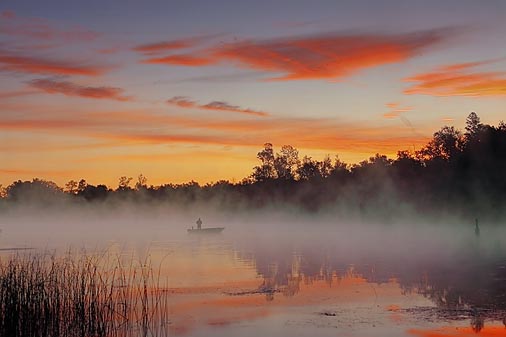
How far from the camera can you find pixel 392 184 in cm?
8469

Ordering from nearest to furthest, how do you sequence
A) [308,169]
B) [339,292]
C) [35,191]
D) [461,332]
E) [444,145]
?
[461,332]
[339,292]
[444,145]
[308,169]
[35,191]

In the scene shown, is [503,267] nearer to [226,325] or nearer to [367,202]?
[226,325]

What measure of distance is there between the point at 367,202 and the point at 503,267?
199 ft

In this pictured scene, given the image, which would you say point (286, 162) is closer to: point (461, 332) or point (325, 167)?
point (325, 167)

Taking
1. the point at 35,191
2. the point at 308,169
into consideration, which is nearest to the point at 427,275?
the point at 308,169

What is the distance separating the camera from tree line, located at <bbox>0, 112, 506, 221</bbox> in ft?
216

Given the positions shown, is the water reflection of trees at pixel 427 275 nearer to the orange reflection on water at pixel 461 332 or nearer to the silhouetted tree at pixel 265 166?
the orange reflection on water at pixel 461 332

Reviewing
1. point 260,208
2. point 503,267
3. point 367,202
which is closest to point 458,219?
point 367,202

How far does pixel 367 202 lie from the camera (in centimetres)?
9044

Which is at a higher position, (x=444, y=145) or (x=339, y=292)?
(x=444, y=145)

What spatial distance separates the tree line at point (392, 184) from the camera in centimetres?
6594

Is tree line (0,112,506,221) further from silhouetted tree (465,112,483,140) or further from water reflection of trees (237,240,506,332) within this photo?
water reflection of trees (237,240,506,332)

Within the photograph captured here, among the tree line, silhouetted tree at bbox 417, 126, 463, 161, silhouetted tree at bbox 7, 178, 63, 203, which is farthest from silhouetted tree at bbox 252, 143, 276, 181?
silhouetted tree at bbox 7, 178, 63, 203

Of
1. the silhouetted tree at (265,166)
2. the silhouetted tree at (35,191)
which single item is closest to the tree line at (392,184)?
the silhouetted tree at (265,166)
